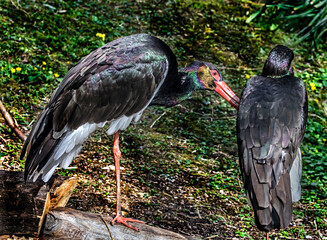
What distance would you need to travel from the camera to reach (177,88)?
4.35 meters

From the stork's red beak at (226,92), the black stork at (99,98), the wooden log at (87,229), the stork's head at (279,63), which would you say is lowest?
the wooden log at (87,229)

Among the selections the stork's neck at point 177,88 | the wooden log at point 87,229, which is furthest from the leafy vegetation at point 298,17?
the wooden log at point 87,229

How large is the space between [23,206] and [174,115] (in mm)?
3123

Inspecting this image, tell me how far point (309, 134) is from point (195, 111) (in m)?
1.46

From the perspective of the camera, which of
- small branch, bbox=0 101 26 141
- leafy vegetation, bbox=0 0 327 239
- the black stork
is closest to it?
the black stork

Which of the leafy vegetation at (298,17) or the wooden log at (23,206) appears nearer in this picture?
the wooden log at (23,206)

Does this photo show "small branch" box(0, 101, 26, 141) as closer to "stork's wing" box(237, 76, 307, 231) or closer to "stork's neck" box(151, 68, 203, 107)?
"stork's neck" box(151, 68, 203, 107)

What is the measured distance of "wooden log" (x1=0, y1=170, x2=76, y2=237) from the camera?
10.8 ft

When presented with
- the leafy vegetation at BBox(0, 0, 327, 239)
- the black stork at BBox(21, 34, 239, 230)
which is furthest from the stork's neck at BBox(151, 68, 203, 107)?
the leafy vegetation at BBox(0, 0, 327, 239)

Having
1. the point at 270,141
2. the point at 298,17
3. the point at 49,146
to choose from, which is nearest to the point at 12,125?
the point at 49,146

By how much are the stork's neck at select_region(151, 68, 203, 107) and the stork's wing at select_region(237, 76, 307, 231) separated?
0.60m

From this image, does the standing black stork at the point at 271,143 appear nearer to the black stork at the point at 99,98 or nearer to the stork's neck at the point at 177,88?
the stork's neck at the point at 177,88

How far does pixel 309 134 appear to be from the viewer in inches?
242

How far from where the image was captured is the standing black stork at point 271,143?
333 centimetres
